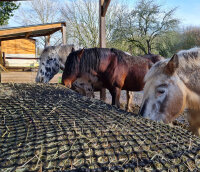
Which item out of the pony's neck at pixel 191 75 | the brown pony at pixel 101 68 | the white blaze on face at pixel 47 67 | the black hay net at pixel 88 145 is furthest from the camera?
the white blaze on face at pixel 47 67

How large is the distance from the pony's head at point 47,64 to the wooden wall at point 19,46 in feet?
47.9

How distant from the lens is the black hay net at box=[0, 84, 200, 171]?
30.2 inches

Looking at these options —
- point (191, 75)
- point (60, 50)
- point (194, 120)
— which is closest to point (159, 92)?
point (191, 75)

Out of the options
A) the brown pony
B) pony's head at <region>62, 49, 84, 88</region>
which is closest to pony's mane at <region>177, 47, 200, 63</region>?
the brown pony

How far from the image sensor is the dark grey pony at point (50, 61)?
4758 millimetres

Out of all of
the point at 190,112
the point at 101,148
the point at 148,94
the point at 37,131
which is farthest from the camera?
the point at 190,112

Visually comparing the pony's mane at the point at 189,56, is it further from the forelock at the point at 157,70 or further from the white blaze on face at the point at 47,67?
the white blaze on face at the point at 47,67

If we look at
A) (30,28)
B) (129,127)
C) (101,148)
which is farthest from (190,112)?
(30,28)

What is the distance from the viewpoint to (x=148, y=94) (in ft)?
6.51

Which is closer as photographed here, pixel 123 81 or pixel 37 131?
pixel 37 131

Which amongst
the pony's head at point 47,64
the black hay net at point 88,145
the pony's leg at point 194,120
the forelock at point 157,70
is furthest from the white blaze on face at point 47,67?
the pony's leg at point 194,120

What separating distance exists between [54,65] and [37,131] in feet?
13.1

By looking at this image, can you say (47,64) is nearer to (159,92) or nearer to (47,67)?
(47,67)

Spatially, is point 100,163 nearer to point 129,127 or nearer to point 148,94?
point 129,127
